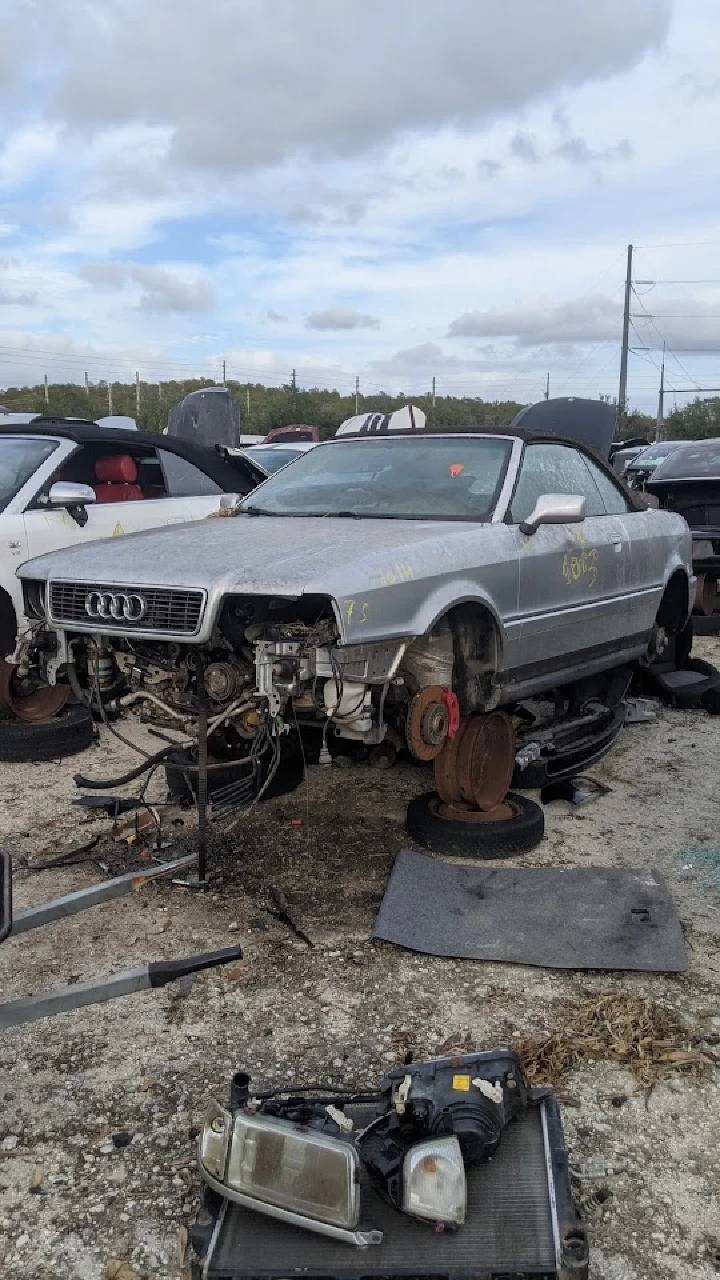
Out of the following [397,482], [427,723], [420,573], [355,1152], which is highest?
[397,482]

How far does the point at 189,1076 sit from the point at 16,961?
3.16 feet

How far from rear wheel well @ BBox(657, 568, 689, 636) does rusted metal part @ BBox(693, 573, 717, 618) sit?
250 centimetres

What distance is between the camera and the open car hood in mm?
11047

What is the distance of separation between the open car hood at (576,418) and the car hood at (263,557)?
7.34 m

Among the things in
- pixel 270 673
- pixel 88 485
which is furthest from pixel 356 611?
pixel 88 485

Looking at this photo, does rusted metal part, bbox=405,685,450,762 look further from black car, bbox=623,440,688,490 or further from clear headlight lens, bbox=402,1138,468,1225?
black car, bbox=623,440,688,490

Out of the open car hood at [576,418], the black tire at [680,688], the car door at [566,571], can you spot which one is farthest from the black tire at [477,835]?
the open car hood at [576,418]

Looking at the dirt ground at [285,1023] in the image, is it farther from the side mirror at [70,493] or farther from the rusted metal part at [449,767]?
the side mirror at [70,493]

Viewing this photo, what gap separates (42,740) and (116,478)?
2123 millimetres

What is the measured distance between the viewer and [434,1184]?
83.5 inches

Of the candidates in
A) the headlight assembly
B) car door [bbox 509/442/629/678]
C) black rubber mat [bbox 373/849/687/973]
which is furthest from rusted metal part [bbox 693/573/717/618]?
the headlight assembly

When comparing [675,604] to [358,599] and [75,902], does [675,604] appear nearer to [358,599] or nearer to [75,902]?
[358,599]

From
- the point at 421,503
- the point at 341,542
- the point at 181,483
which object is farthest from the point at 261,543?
the point at 181,483

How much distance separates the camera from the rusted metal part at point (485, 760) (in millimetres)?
4262
